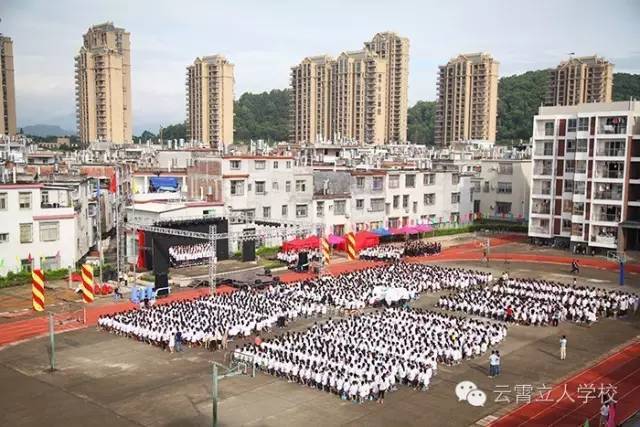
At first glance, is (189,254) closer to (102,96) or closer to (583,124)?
(583,124)

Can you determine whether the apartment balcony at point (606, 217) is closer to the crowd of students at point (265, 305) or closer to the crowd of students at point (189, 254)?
the crowd of students at point (265, 305)

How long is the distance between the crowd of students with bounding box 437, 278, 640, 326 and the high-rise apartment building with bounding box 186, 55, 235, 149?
328 feet

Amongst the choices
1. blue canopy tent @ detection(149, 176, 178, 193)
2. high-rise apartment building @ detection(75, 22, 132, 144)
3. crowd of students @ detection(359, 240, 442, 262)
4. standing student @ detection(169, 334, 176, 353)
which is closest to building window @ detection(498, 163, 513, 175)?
crowd of students @ detection(359, 240, 442, 262)

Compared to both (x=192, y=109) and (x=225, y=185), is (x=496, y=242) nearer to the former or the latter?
(x=225, y=185)

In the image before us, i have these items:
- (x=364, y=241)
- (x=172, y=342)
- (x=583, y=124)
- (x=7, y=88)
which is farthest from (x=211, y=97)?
(x=172, y=342)

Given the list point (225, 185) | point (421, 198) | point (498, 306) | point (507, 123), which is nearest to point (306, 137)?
point (507, 123)

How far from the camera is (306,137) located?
141 meters

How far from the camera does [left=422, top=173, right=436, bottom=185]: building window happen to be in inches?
2718

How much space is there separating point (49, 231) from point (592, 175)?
146ft

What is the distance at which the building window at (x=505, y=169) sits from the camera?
2999 inches

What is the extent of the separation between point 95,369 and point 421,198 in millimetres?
49151

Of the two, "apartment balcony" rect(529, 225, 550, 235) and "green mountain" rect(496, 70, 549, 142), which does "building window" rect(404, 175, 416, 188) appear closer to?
"apartment balcony" rect(529, 225, 550, 235)

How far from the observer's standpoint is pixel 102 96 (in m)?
126

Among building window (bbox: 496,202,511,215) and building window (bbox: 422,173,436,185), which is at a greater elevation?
building window (bbox: 422,173,436,185)
